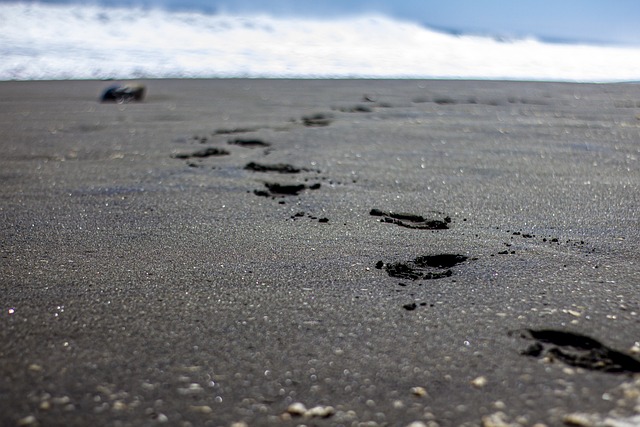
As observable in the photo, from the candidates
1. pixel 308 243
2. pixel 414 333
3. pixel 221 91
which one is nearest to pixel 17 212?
pixel 308 243

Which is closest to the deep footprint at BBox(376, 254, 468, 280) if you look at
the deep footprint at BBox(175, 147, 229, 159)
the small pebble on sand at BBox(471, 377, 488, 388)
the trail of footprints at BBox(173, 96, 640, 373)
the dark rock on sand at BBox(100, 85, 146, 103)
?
the trail of footprints at BBox(173, 96, 640, 373)

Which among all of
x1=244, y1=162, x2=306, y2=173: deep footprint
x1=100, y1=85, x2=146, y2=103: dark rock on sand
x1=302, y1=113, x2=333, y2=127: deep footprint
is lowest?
x1=244, y1=162, x2=306, y2=173: deep footprint

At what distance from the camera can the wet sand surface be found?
0.97m

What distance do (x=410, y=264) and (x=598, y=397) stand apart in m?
0.61

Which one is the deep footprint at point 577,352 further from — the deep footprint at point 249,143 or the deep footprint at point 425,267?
the deep footprint at point 249,143

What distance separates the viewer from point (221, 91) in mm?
5430

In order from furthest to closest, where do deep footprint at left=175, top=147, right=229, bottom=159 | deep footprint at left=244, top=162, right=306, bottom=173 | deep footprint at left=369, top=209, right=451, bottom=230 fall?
1. deep footprint at left=175, top=147, right=229, bottom=159
2. deep footprint at left=244, top=162, right=306, bottom=173
3. deep footprint at left=369, top=209, right=451, bottom=230

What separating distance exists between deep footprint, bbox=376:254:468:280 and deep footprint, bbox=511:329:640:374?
31cm

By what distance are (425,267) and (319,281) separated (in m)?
0.25

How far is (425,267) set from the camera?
1.51 m

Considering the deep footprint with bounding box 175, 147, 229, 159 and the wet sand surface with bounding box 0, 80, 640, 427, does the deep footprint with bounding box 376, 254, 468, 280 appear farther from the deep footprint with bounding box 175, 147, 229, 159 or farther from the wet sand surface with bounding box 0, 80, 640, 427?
the deep footprint with bounding box 175, 147, 229, 159

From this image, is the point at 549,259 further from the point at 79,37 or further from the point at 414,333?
the point at 79,37

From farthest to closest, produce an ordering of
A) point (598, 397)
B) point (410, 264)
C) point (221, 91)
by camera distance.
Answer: point (221, 91), point (410, 264), point (598, 397)

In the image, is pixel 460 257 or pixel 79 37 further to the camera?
pixel 79 37
